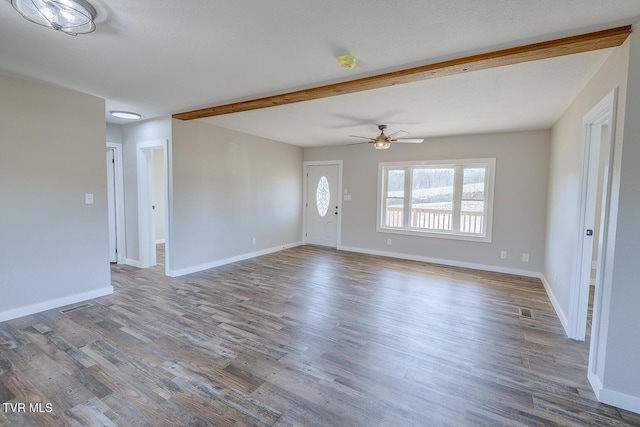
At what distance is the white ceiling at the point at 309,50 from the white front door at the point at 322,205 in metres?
3.20

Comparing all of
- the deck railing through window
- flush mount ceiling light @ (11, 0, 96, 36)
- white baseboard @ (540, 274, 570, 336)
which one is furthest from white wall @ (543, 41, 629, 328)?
flush mount ceiling light @ (11, 0, 96, 36)

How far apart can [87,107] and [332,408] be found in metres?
4.20

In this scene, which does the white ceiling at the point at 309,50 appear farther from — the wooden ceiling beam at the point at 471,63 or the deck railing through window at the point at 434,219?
the deck railing through window at the point at 434,219

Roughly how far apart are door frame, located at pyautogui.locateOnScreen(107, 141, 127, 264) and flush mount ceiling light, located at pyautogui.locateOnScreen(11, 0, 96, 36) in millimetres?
3618

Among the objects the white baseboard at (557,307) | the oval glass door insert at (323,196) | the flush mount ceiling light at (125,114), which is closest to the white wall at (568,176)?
the white baseboard at (557,307)

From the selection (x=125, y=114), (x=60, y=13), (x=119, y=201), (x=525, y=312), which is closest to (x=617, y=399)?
(x=525, y=312)

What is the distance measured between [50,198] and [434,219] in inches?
234

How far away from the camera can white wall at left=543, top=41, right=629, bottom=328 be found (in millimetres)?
2125

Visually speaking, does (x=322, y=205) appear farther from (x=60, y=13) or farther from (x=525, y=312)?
(x=60, y=13)

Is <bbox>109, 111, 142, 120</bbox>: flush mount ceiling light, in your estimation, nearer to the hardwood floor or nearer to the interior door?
the interior door

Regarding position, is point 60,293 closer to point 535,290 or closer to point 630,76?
point 630,76

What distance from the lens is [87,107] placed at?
3568mm

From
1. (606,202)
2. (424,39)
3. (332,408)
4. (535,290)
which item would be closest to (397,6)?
(424,39)

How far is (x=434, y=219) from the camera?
5914 mm
